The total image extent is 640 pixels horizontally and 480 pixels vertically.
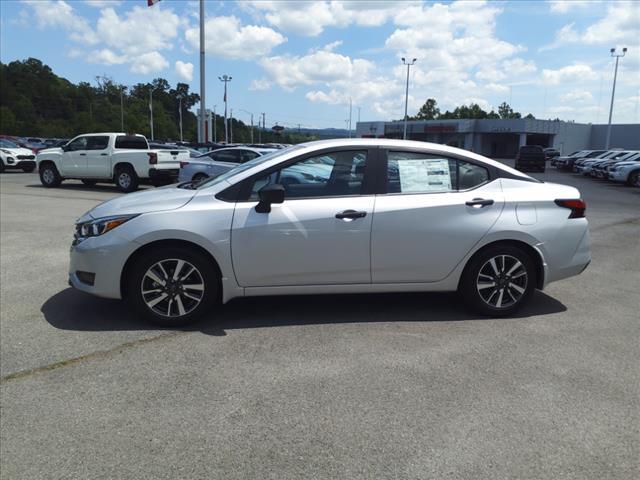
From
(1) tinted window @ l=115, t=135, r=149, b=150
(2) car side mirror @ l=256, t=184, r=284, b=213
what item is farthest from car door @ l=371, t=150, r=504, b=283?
(1) tinted window @ l=115, t=135, r=149, b=150

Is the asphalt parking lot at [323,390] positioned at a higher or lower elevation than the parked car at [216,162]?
lower

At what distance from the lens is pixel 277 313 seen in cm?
498

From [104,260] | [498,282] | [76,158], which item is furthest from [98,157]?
[498,282]

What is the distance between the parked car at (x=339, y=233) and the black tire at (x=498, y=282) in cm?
1

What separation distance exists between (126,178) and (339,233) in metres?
13.9

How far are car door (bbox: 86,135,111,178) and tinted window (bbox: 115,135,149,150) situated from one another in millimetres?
418

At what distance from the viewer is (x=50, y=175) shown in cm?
1789

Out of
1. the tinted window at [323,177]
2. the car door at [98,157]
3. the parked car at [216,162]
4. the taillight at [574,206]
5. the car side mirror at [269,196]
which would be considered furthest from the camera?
the car door at [98,157]

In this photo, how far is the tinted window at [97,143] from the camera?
1689cm

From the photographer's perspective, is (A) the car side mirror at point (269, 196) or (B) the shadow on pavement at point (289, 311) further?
(B) the shadow on pavement at point (289, 311)

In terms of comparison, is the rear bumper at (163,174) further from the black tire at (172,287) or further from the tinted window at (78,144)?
the black tire at (172,287)

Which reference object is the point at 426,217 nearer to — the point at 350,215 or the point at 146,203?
the point at 350,215

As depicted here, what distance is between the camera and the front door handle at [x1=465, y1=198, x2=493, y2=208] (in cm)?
477

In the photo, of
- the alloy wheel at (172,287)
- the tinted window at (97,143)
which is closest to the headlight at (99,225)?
the alloy wheel at (172,287)
